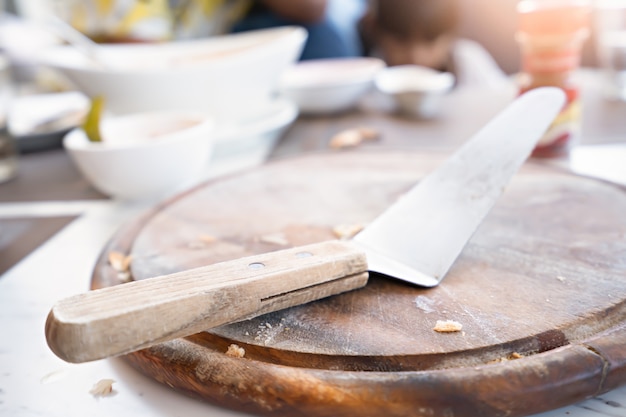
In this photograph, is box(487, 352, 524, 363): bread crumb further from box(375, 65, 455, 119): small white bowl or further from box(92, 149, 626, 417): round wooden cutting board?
box(375, 65, 455, 119): small white bowl

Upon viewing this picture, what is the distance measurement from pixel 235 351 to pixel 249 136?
22.7 inches

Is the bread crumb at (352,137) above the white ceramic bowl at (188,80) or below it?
below

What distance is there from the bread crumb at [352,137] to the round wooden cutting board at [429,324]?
1.00 feet

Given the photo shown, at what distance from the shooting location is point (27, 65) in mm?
2197

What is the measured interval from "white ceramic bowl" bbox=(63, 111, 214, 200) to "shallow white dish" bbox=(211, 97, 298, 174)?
0.11m

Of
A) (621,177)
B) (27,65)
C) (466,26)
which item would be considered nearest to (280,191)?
(621,177)

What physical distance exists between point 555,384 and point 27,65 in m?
2.35

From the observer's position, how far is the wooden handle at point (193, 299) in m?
0.27

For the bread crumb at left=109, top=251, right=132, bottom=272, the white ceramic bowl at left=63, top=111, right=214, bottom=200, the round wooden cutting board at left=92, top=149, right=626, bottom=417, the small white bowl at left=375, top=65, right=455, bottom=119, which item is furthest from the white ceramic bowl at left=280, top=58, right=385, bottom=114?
the bread crumb at left=109, top=251, right=132, bottom=272

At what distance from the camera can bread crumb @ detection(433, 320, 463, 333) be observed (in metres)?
0.35

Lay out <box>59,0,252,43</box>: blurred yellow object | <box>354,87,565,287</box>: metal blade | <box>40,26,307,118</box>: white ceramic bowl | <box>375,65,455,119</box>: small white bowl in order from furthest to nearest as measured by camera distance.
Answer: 1. <box>59,0,252,43</box>: blurred yellow object
2. <box>375,65,455,119</box>: small white bowl
3. <box>40,26,307,118</box>: white ceramic bowl
4. <box>354,87,565,287</box>: metal blade

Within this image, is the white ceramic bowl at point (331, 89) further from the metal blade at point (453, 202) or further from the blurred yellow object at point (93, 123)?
the metal blade at point (453, 202)

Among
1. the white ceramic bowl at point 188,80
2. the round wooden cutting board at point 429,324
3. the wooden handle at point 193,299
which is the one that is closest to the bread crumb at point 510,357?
the round wooden cutting board at point 429,324

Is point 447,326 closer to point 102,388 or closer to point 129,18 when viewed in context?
point 102,388
